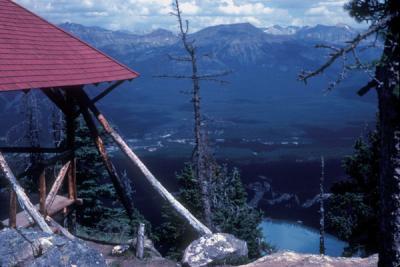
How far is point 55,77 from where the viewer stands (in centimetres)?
995

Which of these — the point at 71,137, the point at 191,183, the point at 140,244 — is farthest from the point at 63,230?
the point at 191,183

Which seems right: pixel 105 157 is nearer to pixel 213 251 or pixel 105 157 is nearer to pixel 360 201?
pixel 213 251

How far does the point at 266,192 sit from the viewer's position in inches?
3061

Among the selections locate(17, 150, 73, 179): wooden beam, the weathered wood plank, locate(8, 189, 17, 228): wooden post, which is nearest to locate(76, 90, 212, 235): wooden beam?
locate(17, 150, 73, 179): wooden beam

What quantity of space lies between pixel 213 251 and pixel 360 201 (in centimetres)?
1346

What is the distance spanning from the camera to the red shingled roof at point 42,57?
30.7 ft

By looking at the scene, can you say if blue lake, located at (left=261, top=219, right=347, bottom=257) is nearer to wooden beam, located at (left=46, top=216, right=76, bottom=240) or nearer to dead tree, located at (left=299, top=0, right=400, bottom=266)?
wooden beam, located at (left=46, top=216, right=76, bottom=240)

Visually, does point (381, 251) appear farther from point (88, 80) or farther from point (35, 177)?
point (35, 177)

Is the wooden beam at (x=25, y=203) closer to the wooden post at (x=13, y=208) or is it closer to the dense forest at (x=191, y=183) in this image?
the dense forest at (x=191, y=183)

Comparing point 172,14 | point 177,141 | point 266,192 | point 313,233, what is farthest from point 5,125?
point 172,14

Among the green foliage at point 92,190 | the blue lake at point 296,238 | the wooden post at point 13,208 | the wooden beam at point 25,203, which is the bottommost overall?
the blue lake at point 296,238

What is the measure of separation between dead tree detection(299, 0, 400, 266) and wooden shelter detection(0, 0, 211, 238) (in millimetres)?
5446

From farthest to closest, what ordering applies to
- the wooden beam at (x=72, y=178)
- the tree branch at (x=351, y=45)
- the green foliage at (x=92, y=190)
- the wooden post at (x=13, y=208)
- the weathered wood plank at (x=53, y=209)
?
the green foliage at (x=92, y=190)
the wooden beam at (x=72, y=178)
the weathered wood plank at (x=53, y=209)
the wooden post at (x=13, y=208)
the tree branch at (x=351, y=45)

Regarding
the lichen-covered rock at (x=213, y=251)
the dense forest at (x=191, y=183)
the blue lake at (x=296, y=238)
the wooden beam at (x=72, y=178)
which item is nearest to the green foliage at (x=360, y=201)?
the dense forest at (x=191, y=183)
